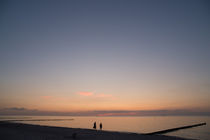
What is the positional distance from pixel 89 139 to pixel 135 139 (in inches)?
188

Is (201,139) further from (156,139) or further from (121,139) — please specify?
(121,139)

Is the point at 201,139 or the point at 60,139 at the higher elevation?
the point at 60,139

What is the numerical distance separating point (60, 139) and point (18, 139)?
11.6 ft

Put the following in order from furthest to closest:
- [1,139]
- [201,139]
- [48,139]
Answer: [201,139]
[48,139]
[1,139]

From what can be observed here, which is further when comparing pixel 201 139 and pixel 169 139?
pixel 201 139

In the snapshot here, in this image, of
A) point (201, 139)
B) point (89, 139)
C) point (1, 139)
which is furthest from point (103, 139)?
point (201, 139)

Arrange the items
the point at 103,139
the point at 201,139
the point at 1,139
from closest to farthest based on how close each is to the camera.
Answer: the point at 1,139, the point at 103,139, the point at 201,139

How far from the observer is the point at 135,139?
18516 millimetres

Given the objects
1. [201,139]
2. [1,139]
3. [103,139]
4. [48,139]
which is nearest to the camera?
[1,139]

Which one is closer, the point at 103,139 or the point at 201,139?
the point at 103,139

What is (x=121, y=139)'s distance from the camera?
59.7ft

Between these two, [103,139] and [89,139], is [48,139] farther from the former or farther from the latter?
[103,139]

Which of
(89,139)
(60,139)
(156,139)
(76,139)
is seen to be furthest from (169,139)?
(60,139)

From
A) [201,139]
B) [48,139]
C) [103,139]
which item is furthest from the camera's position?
[201,139]
